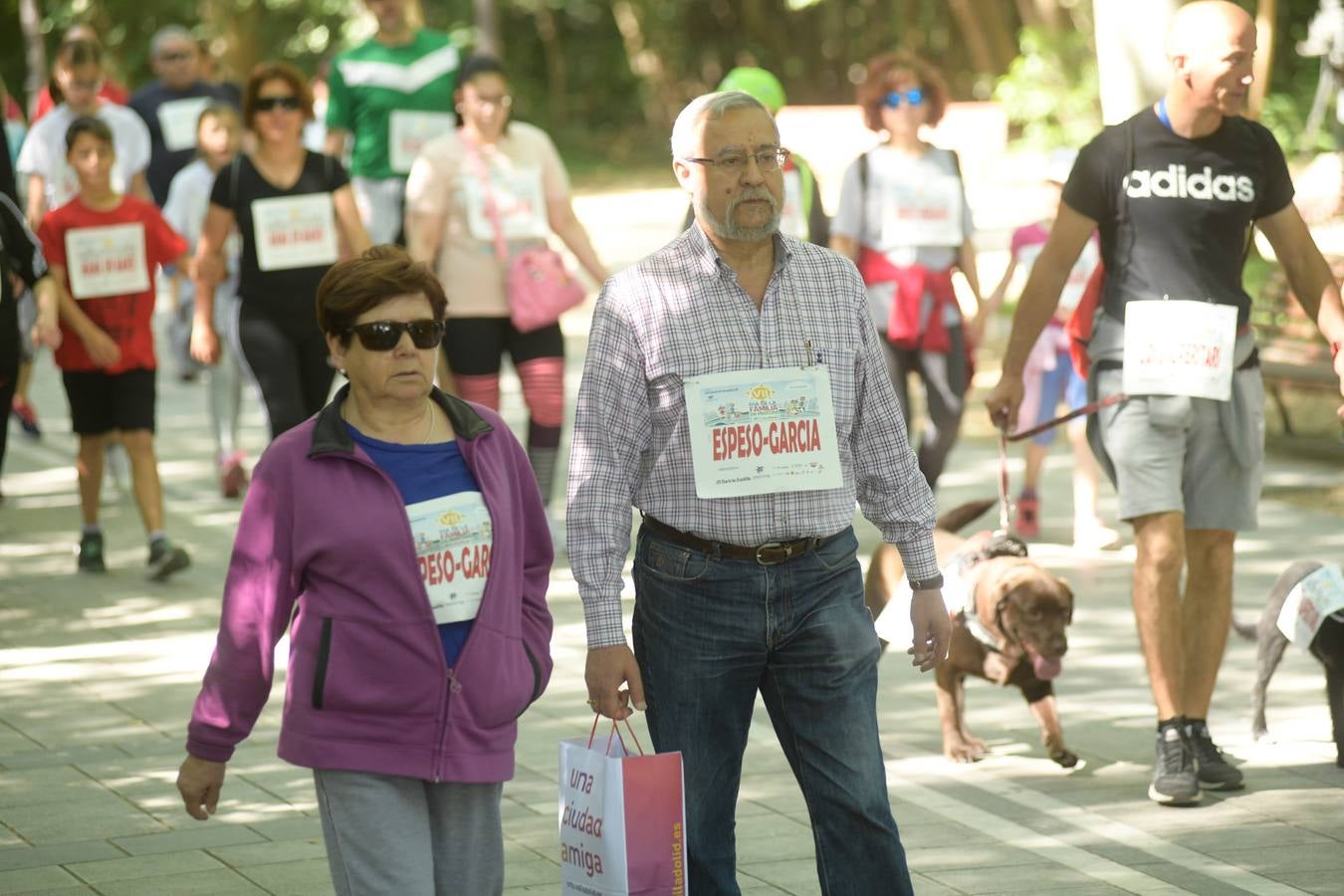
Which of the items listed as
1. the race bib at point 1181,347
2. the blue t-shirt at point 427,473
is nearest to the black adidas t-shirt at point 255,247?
the race bib at point 1181,347

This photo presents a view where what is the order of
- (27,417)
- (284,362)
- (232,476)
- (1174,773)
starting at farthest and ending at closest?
1. (27,417)
2. (232,476)
3. (284,362)
4. (1174,773)

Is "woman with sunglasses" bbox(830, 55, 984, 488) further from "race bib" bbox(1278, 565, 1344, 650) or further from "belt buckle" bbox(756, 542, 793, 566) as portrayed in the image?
"belt buckle" bbox(756, 542, 793, 566)

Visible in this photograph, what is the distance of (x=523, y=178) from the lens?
941cm

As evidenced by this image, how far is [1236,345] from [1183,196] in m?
0.51

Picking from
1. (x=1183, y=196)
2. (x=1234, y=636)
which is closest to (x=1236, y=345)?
(x=1183, y=196)

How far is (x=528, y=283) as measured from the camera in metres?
9.33

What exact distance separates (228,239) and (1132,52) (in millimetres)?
5019

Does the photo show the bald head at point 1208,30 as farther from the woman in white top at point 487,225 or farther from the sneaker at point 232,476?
the sneaker at point 232,476

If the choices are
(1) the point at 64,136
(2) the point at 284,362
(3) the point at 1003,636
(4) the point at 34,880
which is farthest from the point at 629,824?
(1) the point at 64,136

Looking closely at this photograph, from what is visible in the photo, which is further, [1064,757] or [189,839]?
[1064,757]

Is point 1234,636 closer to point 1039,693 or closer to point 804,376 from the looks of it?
point 1039,693

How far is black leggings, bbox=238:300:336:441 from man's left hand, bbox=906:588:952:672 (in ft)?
15.7

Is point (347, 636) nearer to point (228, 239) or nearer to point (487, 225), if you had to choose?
point (487, 225)

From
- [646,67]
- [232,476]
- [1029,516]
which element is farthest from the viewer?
[646,67]
